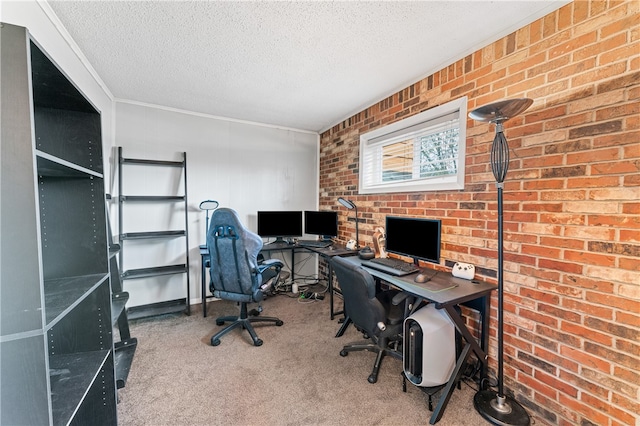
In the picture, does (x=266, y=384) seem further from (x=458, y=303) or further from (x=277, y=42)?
(x=277, y=42)

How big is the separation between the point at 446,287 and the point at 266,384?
1.48m

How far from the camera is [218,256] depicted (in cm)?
241

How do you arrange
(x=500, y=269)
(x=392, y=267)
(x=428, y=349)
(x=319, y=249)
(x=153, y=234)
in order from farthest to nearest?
1. (x=319, y=249)
2. (x=153, y=234)
3. (x=392, y=267)
4. (x=428, y=349)
5. (x=500, y=269)

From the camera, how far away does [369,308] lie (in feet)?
Answer: 6.03

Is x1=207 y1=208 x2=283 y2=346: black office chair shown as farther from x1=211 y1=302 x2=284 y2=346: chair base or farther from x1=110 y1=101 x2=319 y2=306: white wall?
x1=110 y1=101 x2=319 y2=306: white wall

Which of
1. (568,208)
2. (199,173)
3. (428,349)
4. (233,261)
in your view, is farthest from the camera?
(199,173)

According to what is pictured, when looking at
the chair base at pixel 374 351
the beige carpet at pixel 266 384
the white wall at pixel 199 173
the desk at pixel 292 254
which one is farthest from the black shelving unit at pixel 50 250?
the white wall at pixel 199 173

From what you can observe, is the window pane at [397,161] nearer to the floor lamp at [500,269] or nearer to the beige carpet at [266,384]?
the floor lamp at [500,269]

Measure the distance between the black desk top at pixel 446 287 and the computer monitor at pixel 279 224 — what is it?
1.87 meters

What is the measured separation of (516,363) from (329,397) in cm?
128

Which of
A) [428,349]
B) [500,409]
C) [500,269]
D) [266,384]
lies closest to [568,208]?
[500,269]

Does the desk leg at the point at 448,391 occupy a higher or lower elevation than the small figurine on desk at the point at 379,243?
lower

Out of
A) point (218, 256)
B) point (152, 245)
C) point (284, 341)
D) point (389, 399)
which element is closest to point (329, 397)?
point (389, 399)

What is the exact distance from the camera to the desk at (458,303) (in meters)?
1.60
